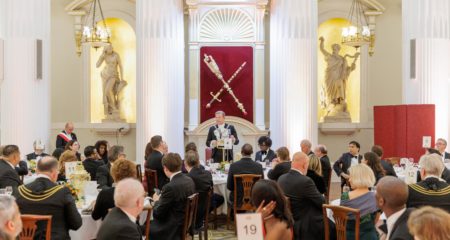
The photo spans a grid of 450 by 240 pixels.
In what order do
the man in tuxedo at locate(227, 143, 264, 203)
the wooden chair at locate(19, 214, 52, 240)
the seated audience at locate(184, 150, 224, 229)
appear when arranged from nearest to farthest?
the wooden chair at locate(19, 214, 52, 240) < the seated audience at locate(184, 150, 224, 229) < the man in tuxedo at locate(227, 143, 264, 203)

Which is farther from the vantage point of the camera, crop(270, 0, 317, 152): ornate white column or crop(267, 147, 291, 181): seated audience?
crop(270, 0, 317, 152): ornate white column

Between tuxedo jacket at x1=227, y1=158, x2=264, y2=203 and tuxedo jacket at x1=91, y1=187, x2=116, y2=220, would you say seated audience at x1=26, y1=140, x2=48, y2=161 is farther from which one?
tuxedo jacket at x1=91, y1=187, x2=116, y2=220

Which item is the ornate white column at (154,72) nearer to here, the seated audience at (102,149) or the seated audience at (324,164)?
the seated audience at (102,149)

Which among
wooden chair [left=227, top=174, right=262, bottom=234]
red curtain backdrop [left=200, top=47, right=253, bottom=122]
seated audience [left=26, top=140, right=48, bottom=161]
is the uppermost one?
red curtain backdrop [left=200, top=47, right=253, bottom=122]

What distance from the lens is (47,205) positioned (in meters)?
5.54

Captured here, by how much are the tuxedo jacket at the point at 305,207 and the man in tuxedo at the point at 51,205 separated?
2046 mm

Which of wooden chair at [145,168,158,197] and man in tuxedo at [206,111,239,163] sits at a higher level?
man in tuxedo at [206,111,239,163]

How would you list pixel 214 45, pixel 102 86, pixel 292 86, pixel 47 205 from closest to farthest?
pixel 47 205, pixel 292 86, pixel 214 45, pixel 102 86

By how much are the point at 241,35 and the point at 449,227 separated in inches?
499

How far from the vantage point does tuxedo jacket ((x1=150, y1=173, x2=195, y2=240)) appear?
646 cm

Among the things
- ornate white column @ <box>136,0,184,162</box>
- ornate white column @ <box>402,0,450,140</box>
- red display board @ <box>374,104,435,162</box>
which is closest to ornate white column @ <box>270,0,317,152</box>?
red display board @ <box>374,104,435,162</box>

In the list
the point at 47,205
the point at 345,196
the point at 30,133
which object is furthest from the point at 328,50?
the point at 47,205

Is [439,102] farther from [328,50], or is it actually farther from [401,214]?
[401,214]

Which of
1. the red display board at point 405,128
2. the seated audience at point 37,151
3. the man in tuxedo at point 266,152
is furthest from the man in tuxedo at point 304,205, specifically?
the red display board at point 405,128
